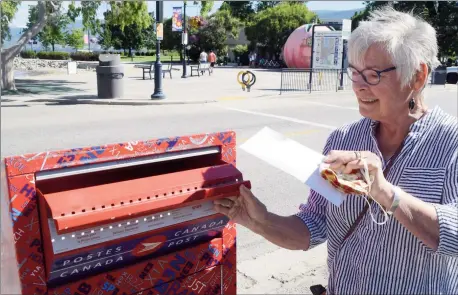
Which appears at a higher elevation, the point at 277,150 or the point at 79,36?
the point at 79,36

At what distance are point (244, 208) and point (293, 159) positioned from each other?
1.18 ft

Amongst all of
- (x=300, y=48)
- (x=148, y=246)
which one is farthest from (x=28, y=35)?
(x=300, y=48)

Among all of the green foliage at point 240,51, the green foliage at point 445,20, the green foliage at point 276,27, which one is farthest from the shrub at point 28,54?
the green foliage at point 445,20

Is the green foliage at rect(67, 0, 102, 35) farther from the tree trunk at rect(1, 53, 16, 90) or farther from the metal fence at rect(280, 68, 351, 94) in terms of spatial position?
the metal fence at rect(280, 68, 351, 94)

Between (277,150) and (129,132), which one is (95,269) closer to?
(277,150)

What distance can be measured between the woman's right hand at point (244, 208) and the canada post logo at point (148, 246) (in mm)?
240

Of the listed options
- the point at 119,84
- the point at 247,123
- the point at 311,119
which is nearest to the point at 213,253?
the point at 247,123

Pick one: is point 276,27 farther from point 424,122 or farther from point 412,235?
point 412,235

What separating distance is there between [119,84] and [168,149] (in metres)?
14.6

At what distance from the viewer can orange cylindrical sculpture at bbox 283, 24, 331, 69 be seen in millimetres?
31391

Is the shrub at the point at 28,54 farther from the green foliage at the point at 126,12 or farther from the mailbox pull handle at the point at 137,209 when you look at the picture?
the mailbox pull handle at the point at 137,209

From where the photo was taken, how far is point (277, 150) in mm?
1627

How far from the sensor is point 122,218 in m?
1.48

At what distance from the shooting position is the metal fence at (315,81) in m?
19.8
